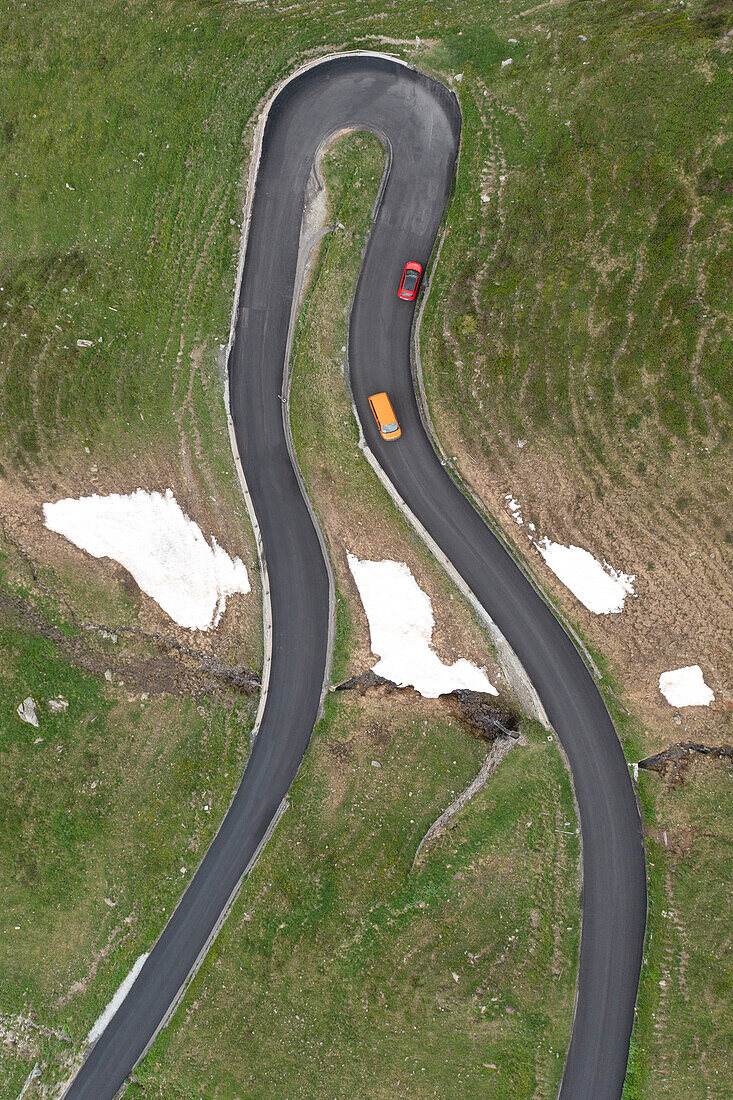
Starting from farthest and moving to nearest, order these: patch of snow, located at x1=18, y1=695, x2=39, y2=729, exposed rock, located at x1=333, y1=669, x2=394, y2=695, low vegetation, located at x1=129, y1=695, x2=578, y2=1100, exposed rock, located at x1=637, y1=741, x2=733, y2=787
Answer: exposed rock, located at x1=333, y1=669, x2=394, y2=695, patch of snow, located at x1=18, y1=695, x2=39, y2=729, exposed rock, located at x1=637, y1=741, x2=733, y2=787, low vegetation, located at x1=129, y1=695, x2=578, y2=1100

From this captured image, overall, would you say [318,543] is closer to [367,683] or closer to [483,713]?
[367,683]

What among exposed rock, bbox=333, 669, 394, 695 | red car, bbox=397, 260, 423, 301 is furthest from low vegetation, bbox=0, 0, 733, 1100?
red car, bbox=397, 260, 423, 301

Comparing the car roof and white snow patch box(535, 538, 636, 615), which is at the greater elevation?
the car roof

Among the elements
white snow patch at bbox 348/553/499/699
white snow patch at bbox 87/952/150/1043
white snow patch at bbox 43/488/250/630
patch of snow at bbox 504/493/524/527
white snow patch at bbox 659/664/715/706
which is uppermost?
patch of snow at bbox 504/493/524/527

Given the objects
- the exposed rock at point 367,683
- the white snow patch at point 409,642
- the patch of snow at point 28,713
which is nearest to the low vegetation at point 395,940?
the exposed rock at point 367,683

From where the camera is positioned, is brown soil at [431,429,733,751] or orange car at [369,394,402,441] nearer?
brown soil at [431,429,733,751]

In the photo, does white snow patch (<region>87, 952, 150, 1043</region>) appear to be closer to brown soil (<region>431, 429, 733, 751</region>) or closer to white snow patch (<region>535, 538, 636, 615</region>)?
brown soil (<region>431, 429, 733, 751</region>)

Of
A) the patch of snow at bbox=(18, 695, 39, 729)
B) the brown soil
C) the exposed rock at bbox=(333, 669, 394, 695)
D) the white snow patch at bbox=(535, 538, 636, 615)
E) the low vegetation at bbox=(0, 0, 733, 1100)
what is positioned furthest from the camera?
the exposed rock at bbox=(333, 669, 394, 695)

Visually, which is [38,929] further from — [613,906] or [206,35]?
[206,35]
